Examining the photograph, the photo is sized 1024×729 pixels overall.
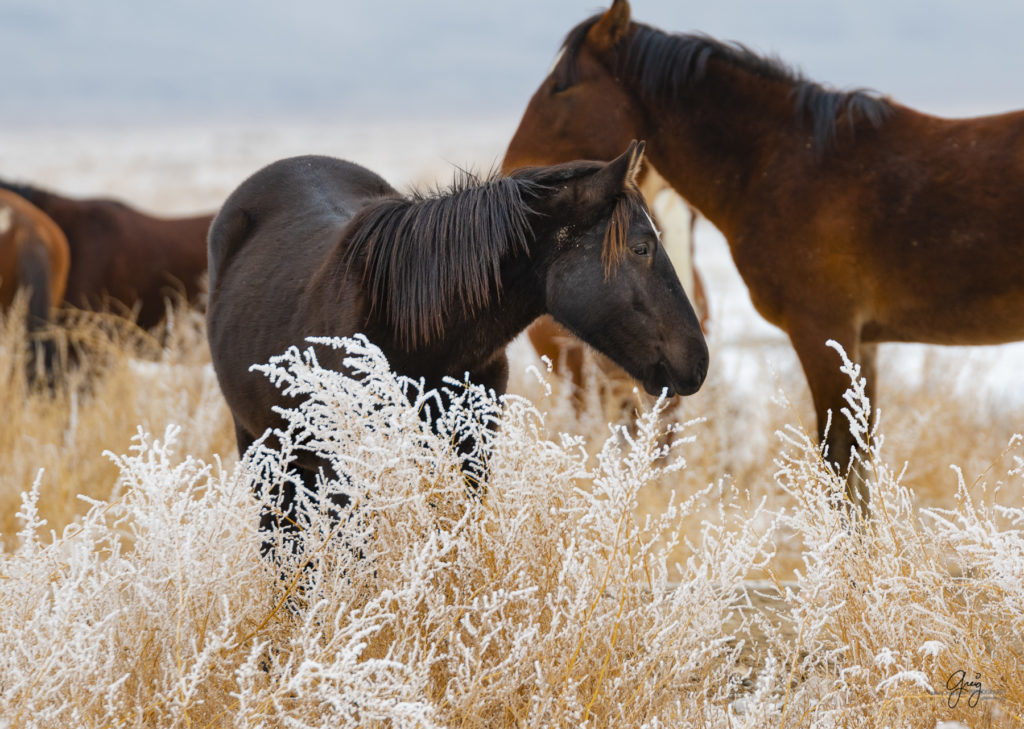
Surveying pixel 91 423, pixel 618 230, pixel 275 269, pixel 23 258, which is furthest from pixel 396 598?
pixel 23 258

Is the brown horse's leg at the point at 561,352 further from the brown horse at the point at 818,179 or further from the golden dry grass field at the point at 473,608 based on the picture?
the golden dry grass field at the point at 473,608

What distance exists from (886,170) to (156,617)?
2896mm

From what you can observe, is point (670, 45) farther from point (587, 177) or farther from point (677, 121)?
point (587, 177)

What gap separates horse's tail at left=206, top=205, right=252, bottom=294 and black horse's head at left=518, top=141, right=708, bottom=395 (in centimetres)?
135

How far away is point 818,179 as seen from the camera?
3.68 meters

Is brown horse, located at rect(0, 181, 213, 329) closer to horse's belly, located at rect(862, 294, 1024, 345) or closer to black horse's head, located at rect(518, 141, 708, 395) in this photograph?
horse's belly, located at rect(862, 294, 1024, 345)

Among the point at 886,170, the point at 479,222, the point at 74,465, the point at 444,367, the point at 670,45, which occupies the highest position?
the point at 670,45

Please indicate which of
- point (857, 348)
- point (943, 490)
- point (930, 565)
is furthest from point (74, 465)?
point (943, 490)

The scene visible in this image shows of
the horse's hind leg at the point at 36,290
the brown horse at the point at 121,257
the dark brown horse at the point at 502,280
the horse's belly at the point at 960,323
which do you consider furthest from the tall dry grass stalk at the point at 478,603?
the brown horse at the point at 121,257

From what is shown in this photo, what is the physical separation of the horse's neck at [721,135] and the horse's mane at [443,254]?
158cm

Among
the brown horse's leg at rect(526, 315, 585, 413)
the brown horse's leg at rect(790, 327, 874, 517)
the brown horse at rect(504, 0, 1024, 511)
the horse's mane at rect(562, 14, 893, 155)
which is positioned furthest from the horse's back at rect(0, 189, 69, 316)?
the brown horse's leg at rect(790, 327, 874, 517)

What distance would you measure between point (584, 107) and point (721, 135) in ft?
1.80

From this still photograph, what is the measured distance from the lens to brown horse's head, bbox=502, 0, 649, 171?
154 inches

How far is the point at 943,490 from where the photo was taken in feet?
17.0
